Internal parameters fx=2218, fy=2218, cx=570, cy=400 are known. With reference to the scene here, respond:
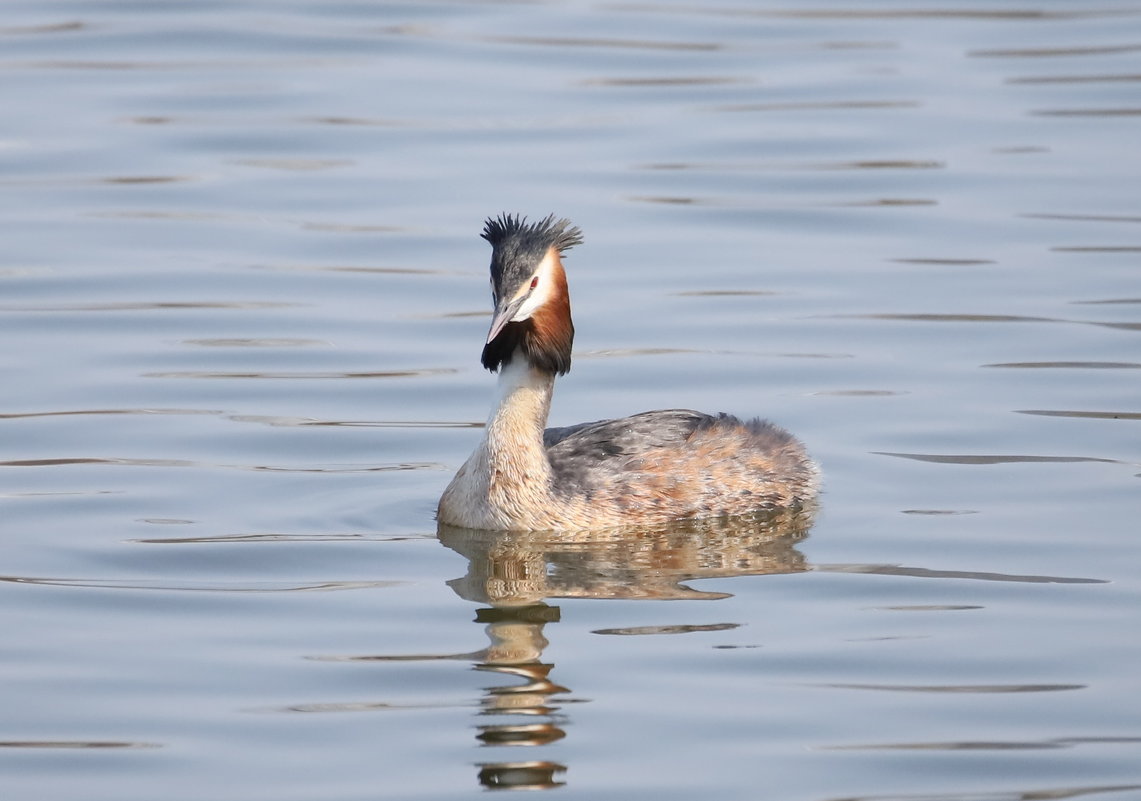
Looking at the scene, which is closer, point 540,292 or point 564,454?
point 540,292

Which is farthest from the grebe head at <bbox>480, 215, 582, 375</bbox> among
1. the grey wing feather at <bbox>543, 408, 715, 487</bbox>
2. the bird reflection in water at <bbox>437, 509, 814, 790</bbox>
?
the bird reflection in water at <bbox>437, 509, 814, 790</bbox>

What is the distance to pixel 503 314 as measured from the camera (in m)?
9.20

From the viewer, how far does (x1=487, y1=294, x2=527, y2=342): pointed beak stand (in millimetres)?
9094

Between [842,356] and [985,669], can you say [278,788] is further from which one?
[842,356]

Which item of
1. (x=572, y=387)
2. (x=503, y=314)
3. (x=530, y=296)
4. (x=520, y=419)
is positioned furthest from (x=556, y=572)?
(x=572, y=387)

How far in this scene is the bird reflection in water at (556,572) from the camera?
7242mm

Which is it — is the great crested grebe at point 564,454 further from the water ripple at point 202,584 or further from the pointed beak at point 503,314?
the water ripple at point 202,584

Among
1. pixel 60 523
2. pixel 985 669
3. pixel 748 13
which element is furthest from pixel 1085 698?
pixel 748 13

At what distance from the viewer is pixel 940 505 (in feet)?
32.1

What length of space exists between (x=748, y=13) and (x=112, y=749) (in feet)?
54.4

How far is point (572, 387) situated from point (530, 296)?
8.82 ft

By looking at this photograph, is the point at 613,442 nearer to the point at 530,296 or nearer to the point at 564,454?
the point at 564,454

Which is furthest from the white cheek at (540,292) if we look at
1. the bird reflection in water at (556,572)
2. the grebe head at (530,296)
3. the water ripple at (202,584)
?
the water ripple at (202,584)

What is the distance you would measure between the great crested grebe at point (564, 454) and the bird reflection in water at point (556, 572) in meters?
0.08
